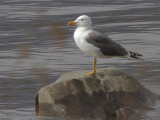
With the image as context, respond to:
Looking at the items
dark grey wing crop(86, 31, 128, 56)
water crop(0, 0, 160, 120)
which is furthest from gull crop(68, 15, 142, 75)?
water crop(0, 0, 160, 120)

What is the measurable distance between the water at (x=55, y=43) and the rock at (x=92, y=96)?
0.99ft

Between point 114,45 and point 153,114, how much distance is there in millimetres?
1141

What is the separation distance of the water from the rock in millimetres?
301

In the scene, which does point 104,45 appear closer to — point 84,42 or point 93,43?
point 93,43

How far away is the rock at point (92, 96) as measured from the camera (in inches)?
305

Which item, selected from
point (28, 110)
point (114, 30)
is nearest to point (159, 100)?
point (28, 110)

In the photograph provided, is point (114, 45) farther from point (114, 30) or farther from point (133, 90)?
point (114, 30)

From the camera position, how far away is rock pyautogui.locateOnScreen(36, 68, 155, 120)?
7750 mm

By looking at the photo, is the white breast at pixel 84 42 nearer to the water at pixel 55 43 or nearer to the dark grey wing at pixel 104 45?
the dark grey wing at pixel 104 45

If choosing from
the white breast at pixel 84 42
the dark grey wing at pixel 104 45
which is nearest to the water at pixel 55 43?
the white breast at pixel 84 42

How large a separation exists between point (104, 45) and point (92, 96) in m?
0.76

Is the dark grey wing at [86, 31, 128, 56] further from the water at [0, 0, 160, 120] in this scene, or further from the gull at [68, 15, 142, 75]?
the water at [0, 0, 160, 120]

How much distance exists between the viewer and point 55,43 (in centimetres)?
602

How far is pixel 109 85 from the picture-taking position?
7781 millimetres
